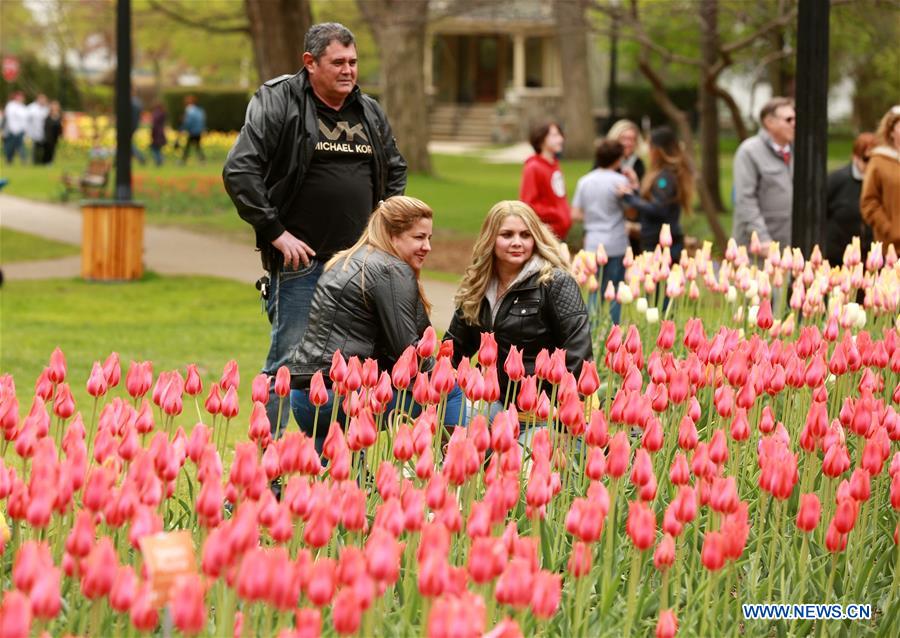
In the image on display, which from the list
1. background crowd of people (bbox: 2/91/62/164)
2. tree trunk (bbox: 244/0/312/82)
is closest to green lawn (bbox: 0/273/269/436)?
tree trunk (bbox: 244/0/312/82)

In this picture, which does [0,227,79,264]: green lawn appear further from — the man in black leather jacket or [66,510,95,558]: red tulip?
[66,510,95,558]: red tulip

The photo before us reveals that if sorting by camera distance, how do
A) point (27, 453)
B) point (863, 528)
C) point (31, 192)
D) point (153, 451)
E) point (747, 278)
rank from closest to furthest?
1. point (153, 451)
2. point (27, 453)
3. point (863, 528)
4. point (747, 278)
5. point (31, 192)

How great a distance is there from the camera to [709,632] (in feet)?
13.8

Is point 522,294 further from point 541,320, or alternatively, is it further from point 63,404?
point 63,404

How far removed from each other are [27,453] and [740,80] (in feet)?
185

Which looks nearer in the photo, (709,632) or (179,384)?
(709,632)

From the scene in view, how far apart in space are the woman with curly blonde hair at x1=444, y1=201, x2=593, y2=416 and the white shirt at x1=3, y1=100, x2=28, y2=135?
34.5 meters

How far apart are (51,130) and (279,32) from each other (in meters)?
19.4

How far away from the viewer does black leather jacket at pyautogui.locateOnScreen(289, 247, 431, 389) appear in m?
6.21

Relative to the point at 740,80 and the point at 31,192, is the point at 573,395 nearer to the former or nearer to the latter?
the point at 31,192

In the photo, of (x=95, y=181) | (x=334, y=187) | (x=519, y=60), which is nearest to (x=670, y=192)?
(x=334, y=187)

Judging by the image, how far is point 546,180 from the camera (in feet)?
38.4

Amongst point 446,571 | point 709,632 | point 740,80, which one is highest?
point 740,80

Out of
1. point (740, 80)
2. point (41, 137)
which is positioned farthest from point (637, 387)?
point (740, 80)
